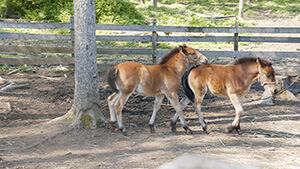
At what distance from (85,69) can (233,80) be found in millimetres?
3226

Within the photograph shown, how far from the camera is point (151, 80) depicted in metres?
7.21

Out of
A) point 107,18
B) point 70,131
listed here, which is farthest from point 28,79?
point 107,18

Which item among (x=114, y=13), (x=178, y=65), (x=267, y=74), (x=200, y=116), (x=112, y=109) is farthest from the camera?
(x=114, y=13)

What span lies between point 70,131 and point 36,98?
2561 mm

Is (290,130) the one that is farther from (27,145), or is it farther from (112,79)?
(27,145)

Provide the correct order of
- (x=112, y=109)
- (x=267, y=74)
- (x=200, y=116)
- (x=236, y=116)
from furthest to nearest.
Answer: (x=200, y=116), (x=112, y=109), (x=236, y=116), (x=267, y=74)

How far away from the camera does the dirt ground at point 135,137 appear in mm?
5680

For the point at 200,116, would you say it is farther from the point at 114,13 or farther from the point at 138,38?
the point at 114,13

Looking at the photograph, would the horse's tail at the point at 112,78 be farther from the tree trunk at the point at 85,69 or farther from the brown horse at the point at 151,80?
the tree trunk at the point at 85,69

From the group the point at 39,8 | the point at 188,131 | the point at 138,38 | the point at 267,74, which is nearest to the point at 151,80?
the point at 188,131

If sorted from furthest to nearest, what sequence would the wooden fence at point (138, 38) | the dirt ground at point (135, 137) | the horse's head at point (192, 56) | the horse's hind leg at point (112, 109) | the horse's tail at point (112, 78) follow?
the wooden fence at point (138, 38) < the horse's head at point (192, 56) < the horse's hind leg at point (112, 109) < the horse's tail at point (112, 78) < the dirt ground at point (135, 137)

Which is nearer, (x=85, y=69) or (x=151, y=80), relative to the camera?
(x=151, y=80)

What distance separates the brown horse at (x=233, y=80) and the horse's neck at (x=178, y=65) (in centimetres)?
19

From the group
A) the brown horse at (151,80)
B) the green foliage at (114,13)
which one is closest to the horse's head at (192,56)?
the brown horse at (151,80)
